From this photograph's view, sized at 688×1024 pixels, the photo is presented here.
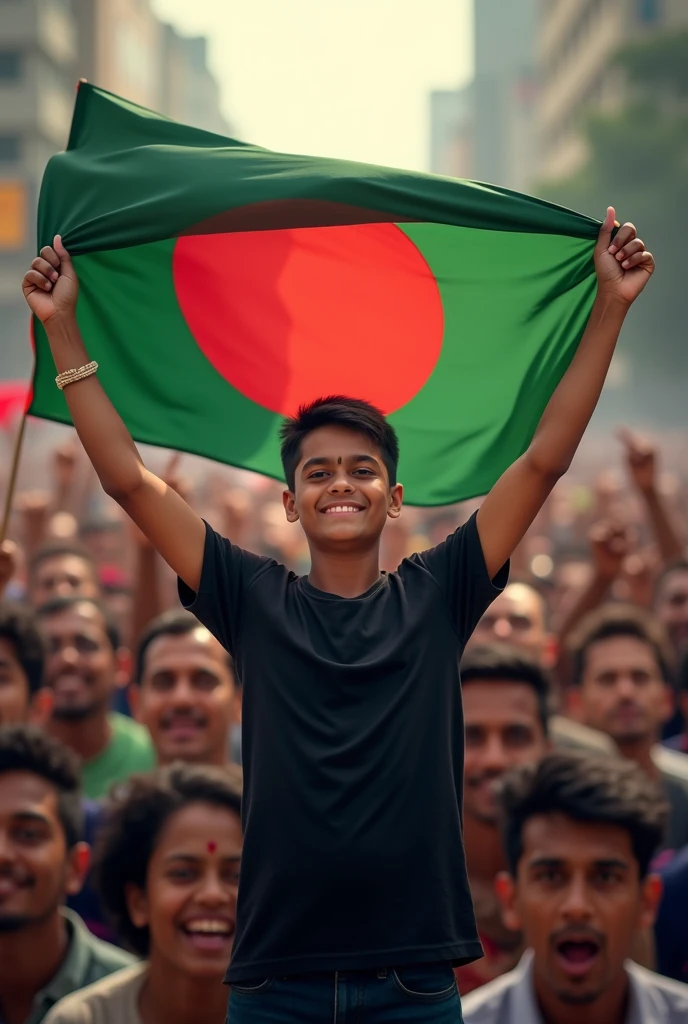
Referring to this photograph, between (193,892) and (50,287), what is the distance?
70.1 inches

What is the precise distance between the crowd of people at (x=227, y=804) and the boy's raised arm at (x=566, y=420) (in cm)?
131

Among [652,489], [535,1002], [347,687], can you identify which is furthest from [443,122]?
[347,687]

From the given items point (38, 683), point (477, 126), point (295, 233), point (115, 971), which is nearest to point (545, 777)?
point (115, 971)

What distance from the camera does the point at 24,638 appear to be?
5883mm

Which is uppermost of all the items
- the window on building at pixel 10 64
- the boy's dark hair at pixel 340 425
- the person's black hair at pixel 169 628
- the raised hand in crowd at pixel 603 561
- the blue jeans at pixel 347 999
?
the window on building at pixel 10 64

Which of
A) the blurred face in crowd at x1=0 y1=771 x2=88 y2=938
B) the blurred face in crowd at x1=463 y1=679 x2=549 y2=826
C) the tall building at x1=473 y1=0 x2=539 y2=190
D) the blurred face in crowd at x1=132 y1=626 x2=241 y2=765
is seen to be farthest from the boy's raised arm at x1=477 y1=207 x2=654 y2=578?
the tall building at x1=473 y1=0 x2=539 y2=190

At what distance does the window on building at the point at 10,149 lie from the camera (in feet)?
185

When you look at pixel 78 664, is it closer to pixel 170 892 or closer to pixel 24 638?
pixel 24 638

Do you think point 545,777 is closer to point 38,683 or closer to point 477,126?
point 38,683

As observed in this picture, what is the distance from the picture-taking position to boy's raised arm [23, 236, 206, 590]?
3.08m

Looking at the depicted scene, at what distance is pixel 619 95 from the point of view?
57812 mm

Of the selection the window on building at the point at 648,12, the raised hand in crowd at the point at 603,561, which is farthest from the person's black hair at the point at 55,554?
the window on building at the point at 648,12

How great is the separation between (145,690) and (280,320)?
205 centimetres

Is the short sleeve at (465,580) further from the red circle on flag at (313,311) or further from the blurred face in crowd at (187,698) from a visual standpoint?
the blurred face in crowd at (187,698)
